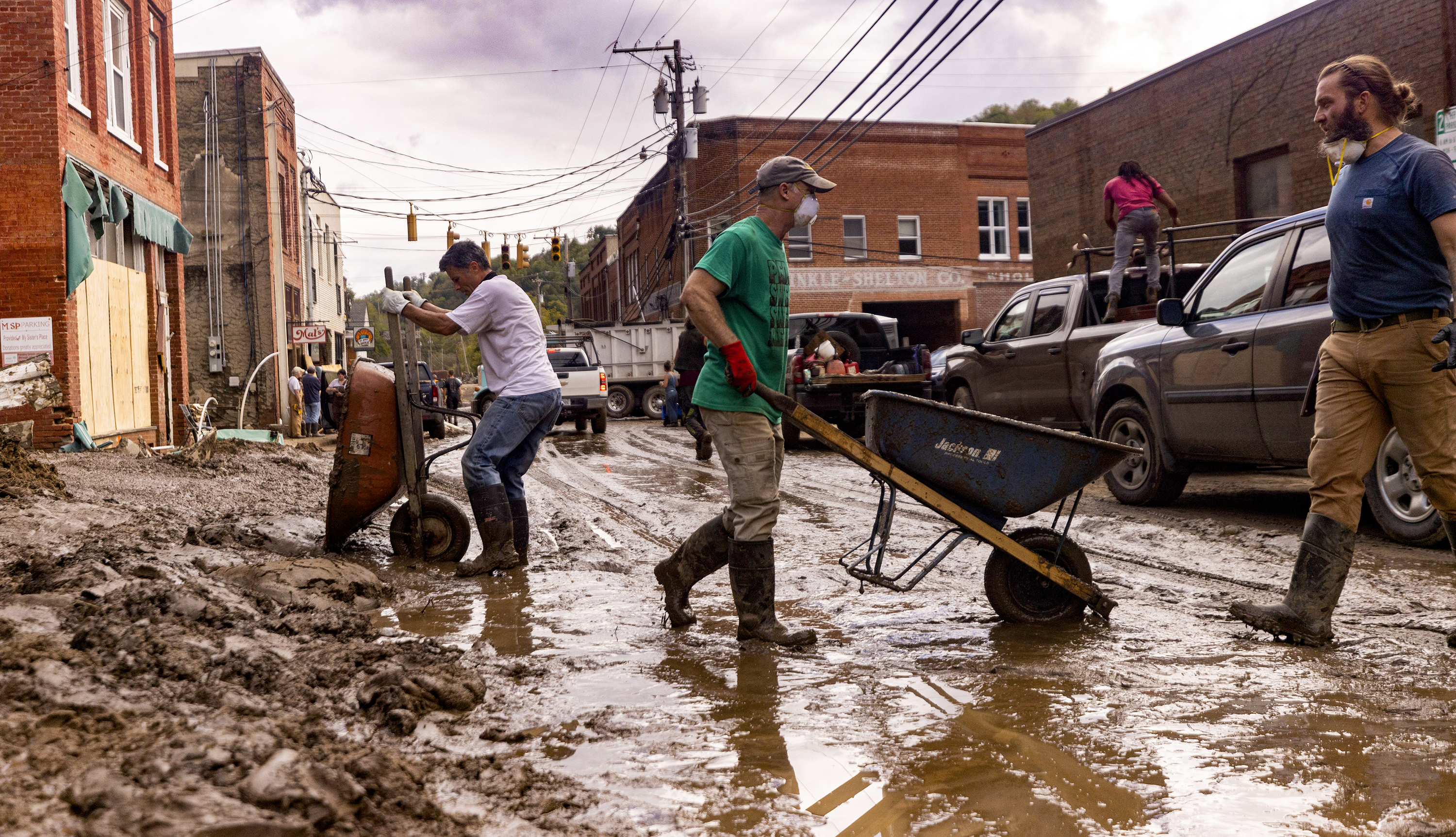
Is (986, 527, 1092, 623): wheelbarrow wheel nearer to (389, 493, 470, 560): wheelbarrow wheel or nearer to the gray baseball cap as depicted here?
the gray baseball cap

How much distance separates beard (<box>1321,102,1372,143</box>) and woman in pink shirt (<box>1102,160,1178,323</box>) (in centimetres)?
674

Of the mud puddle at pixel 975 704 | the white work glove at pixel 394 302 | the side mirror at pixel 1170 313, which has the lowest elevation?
the mud puddle at pixel 975 704

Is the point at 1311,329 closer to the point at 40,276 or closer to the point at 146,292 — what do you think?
the point at 40,276

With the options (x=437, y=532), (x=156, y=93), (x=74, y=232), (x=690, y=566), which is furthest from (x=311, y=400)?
(x=690, y=566)

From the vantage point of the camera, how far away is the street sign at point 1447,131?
1314 cm

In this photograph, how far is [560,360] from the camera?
25391 millimetres

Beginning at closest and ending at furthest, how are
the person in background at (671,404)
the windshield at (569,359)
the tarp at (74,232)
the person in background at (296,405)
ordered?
the tarp at (74,232) < the windshield at (569,359) < the person in background at (671,404) < the person in background at (296,405)

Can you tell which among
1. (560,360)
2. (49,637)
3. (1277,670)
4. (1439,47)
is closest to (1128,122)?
(1439,47)

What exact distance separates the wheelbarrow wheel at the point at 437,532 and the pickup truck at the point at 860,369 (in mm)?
7047

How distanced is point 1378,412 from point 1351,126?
1.09 metres

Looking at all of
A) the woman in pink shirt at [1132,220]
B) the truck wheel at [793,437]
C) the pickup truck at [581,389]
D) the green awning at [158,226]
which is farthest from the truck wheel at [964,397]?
the green awning at [158,226]

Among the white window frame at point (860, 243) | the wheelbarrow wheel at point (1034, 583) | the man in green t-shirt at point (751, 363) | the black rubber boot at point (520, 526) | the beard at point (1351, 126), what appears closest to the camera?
the beard at point (1351, 126)

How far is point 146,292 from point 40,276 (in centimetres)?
420

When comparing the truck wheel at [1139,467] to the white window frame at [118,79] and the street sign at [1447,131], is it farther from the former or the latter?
the white window frame at [118,79]
